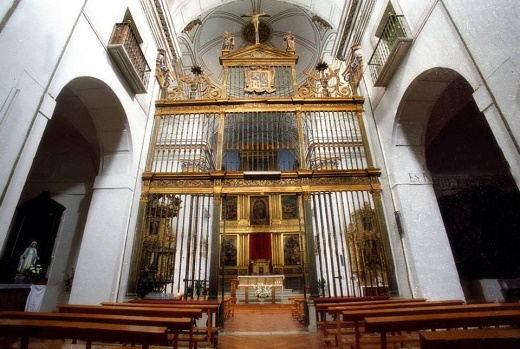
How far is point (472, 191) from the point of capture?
22.8 feet

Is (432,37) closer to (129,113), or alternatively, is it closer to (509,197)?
(509,197)

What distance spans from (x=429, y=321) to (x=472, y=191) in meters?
6.46

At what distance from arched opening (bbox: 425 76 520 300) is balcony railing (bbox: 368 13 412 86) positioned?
1.51 meters

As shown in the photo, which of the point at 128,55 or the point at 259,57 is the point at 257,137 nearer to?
the point at 259,57

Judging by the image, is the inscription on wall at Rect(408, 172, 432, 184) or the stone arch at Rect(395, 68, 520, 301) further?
the stone arch at Rect(395, 68, 520, 301)

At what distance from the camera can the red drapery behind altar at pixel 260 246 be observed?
1259cm

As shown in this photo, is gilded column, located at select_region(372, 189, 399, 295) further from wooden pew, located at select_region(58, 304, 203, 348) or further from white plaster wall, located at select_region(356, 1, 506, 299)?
wooden pew, located at select_region(58, 304, 203, 348)

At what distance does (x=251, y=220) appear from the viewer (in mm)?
13266

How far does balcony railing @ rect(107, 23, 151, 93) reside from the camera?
5129 mm

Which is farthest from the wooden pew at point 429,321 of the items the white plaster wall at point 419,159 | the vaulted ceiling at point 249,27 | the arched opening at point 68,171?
the vaulted ceiling at point 249,27

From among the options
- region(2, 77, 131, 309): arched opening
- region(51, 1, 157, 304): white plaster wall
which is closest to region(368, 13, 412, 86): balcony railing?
region(51, 1, 157, 304): white plaster wall

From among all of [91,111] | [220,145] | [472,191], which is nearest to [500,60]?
[472,191]

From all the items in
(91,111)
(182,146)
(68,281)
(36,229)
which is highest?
(182,146)

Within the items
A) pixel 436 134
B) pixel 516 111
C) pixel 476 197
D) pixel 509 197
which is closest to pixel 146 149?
pixel 516 111
